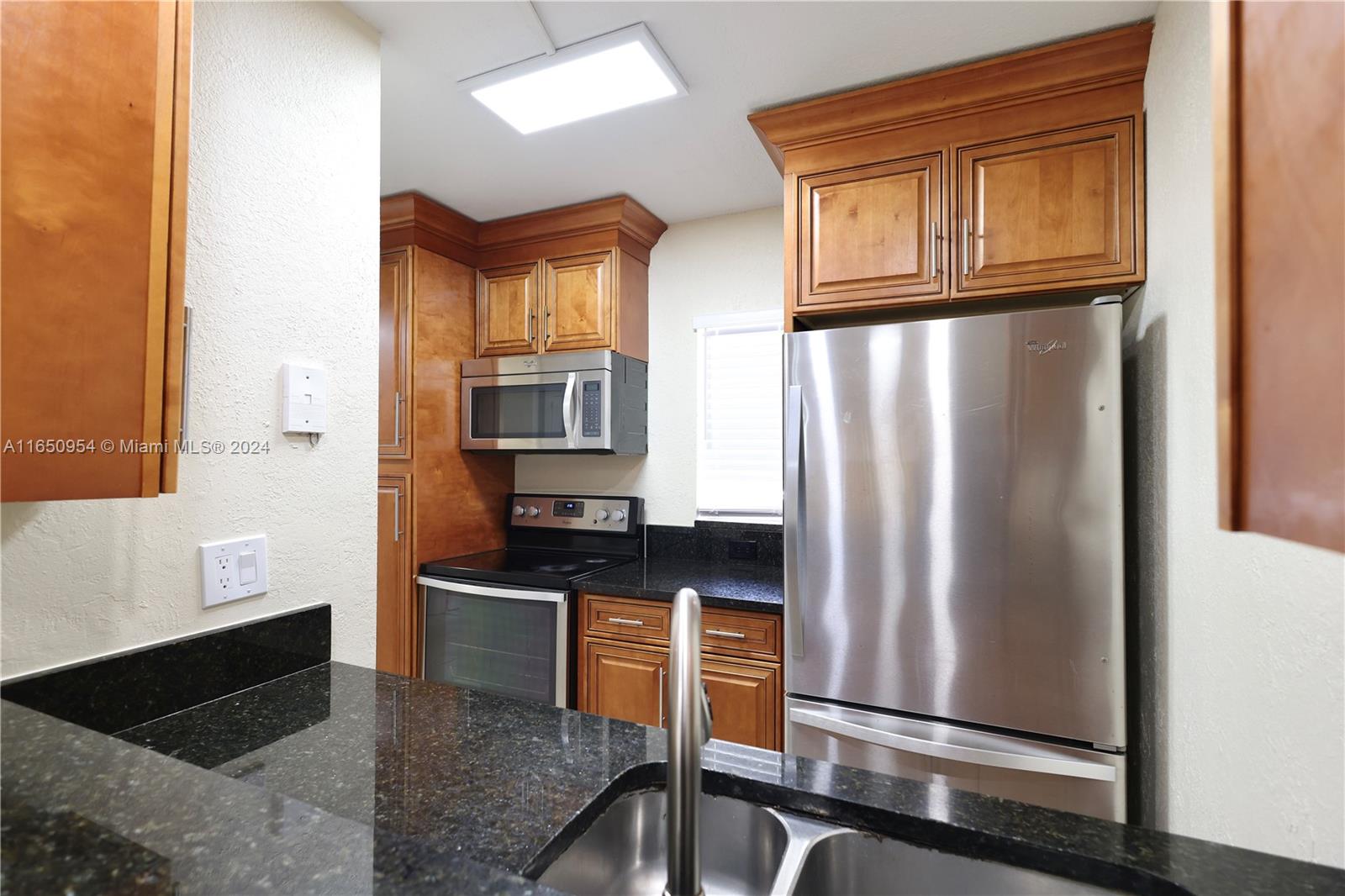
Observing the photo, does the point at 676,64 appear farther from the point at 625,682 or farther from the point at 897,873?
the point at 625,682

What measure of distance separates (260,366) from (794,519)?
1346 mm

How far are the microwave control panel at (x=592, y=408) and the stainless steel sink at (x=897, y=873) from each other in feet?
6.60

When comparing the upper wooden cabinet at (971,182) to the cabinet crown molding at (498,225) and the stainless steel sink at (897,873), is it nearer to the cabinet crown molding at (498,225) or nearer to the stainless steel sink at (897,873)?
the cabinet crown molding at (498,225)

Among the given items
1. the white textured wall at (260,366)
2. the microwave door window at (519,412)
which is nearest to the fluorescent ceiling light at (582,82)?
the white textured wall at (260,366)

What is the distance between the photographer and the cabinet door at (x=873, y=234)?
1.82 meters

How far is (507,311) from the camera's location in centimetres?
290

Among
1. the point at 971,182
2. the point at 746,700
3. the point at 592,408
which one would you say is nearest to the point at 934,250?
the point at 971,182

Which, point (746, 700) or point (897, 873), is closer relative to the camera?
point (897, 873)

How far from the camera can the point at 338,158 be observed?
4.59 feet

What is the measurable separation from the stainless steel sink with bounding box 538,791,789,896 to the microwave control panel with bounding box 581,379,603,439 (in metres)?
1.89

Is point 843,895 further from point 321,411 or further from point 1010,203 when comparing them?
point 1010,203

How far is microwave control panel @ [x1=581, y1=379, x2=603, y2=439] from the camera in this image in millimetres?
2623

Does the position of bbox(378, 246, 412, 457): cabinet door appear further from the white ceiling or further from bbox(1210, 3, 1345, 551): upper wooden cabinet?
bbox(1210, 3, 1345, 551): upper wooden cabinet

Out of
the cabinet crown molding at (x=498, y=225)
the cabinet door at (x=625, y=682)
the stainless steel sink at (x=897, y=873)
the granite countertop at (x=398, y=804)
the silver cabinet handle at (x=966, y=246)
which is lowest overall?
the cabinet door at (x=625, y=682)
